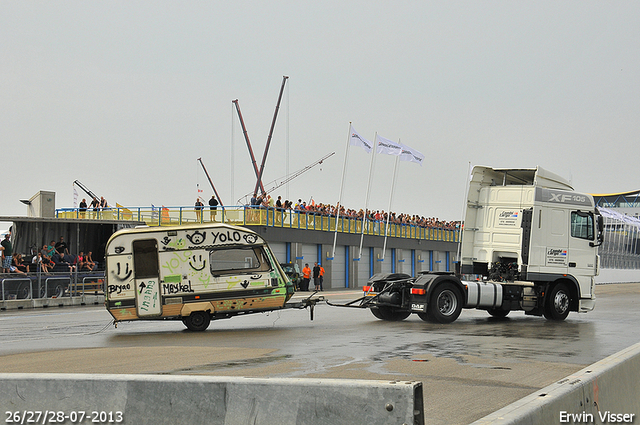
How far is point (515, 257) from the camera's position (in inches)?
703

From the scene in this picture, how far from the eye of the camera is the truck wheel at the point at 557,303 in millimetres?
17984

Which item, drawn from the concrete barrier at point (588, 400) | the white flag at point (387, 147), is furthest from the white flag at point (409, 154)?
the concrete barrier at point (588, 400)

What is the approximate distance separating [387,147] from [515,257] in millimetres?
30931

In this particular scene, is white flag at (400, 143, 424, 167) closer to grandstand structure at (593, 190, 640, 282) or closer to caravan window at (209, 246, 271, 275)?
grandstand structure at (593, 190, 640, 282)

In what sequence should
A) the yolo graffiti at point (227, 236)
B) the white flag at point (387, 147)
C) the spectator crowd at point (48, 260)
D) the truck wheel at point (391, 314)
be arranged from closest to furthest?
1. the yolo graffiti at point (227, 236)
2. the truck wheel at point (391, 314)
3. the spectator crowd at point (48, 260)
4. the white flag at point (387, 147)

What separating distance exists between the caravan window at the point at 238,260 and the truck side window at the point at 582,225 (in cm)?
793

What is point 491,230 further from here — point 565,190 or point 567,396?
point 567,396

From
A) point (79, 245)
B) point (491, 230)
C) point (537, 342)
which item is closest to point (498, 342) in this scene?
point (537, 342)

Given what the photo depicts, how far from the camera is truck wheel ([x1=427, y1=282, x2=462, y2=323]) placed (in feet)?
54.5

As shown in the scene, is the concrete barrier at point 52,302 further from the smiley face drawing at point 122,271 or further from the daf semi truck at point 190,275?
the smiley face drawing at point 122,271

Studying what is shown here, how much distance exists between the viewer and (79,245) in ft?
104

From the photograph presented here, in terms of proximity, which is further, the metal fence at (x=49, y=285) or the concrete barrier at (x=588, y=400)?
the metal fence at (x=49, y=285)

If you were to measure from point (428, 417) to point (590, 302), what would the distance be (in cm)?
1333

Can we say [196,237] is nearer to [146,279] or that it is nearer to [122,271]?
[146,279]
